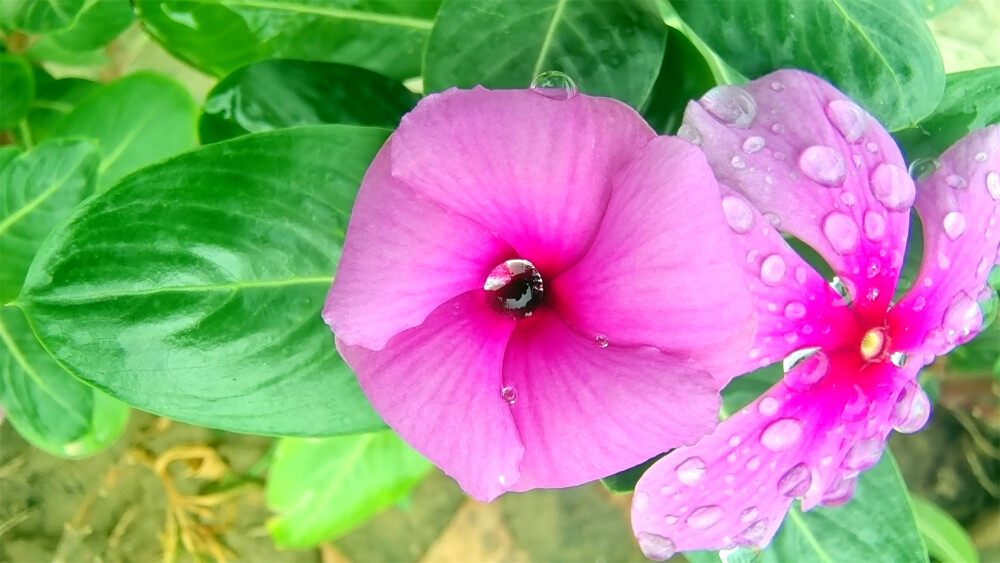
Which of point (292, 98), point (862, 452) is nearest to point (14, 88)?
point (292, 98)

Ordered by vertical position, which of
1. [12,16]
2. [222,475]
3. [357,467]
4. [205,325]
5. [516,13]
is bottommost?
[222,475]

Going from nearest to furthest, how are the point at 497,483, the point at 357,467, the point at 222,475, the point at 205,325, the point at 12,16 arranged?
the point at 497,483, the point at 205,325, the point at 12,16, the point at 357,467, the point at 222,475

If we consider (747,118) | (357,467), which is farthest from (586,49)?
(357,467)

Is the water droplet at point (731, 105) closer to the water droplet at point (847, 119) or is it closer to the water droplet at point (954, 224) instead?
the water droplet at point (847, 119)

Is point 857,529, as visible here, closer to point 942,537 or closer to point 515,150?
point 515,150

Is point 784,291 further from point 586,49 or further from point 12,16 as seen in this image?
point 12,16

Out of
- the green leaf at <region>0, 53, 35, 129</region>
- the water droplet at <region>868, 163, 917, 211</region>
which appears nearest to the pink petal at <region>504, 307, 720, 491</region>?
the water droplet at <region>868, 163, 917, 211</region>

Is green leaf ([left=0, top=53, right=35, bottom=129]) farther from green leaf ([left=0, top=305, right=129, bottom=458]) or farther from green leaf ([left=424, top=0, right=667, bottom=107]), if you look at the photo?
green leaf ([left=424, top=0, right=667, bottom=107])

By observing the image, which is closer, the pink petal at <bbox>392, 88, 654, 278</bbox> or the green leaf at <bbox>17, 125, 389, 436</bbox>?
the pink petal at <bbox>392, 88, 654, 278</bbox>
